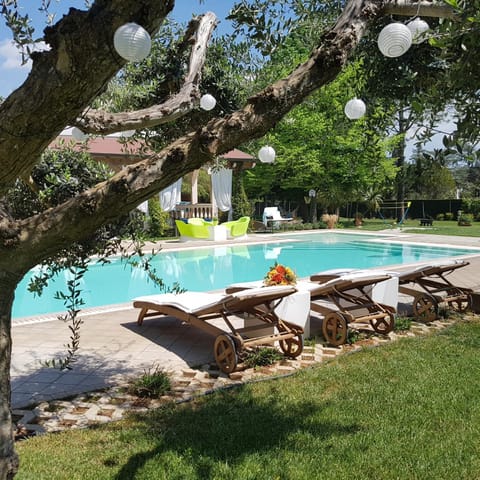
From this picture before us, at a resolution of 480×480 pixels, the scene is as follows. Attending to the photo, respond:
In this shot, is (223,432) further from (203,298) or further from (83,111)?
(203,298)

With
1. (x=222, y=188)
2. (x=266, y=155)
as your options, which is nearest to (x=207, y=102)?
(x=266, y=155)

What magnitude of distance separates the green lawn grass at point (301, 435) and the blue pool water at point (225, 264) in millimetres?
5738

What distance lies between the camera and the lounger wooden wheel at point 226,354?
16.3 ft

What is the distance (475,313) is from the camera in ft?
24.2

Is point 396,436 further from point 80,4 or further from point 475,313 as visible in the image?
point 475,313

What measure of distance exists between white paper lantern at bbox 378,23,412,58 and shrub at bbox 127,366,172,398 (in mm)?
3399

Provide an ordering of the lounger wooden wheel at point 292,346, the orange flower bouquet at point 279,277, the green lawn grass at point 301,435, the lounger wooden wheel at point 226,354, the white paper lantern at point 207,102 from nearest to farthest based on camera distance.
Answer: the green lawn grass at point 301,435 < the white paper lantern at point 207,102 < the lounger wooden wheel at point 226,354 < the lounger wooden wheel at point 292,346 < the orange flower bouquet at point 279,277

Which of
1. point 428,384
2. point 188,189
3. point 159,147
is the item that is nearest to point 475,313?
point 428,384

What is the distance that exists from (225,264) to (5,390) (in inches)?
525

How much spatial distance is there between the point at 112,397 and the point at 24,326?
3123 millimetres

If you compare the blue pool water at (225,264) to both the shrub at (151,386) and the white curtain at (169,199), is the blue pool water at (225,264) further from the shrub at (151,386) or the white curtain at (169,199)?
the shrub at (151,386)

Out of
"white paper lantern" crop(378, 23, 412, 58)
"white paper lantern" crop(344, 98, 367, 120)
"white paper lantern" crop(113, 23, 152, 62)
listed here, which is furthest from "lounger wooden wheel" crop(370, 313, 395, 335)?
"white paper lantern" crop(113, 23, 152, 62)

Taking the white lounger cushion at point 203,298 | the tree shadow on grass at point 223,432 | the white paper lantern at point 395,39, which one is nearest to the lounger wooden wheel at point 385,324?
the white lounger cushion at point 203,298

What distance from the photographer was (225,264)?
608 inches
